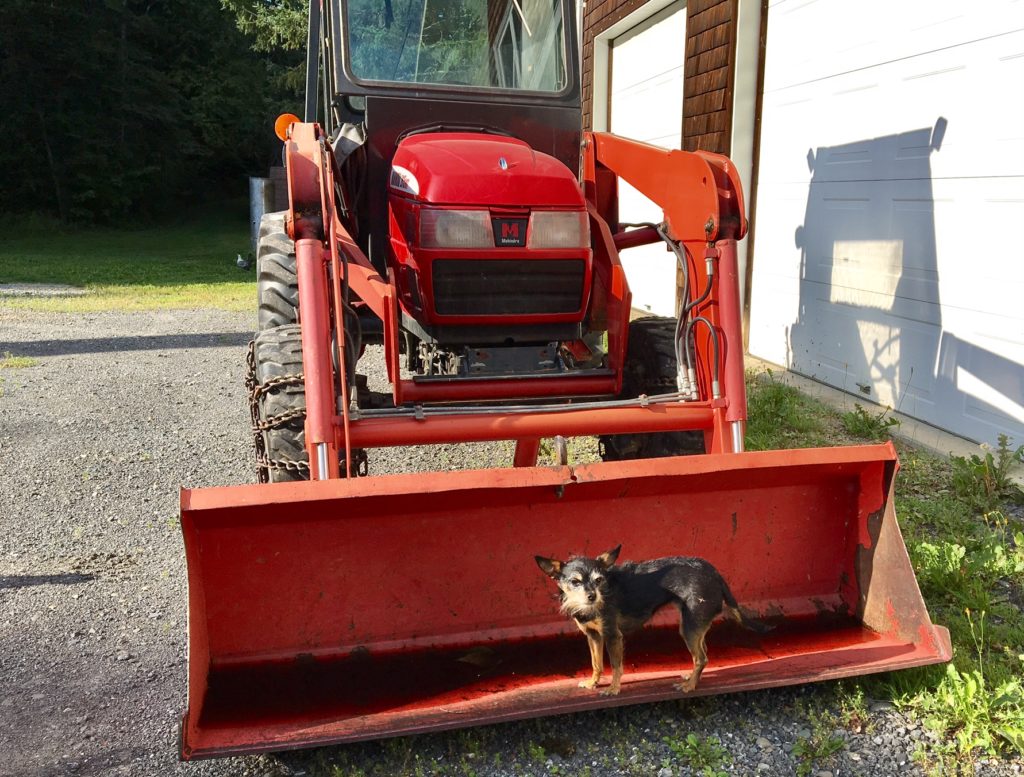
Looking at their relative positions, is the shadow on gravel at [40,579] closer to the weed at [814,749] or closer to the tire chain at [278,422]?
the tire chain at [278,422]

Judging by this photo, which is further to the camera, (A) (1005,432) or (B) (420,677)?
(A) (1005,432)

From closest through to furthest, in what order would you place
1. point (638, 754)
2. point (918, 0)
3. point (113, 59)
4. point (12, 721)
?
point (638, 754), point (12, 721), point (918, 0), point (113, 59)

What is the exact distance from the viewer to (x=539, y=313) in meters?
3.67

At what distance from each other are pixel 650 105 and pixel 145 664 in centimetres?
787

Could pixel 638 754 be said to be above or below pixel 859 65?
below

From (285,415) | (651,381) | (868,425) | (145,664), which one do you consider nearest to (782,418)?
(868,425)

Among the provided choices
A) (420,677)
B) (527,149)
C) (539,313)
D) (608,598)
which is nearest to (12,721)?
(420,677)

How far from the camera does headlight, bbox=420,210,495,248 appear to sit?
3441mm

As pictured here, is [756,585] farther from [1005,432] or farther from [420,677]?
[1005,432]

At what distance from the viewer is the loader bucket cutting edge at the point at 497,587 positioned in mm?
2400

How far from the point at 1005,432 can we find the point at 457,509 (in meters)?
3.36

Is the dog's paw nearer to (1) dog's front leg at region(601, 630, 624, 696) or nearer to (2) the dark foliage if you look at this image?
(1) dog's front leg at region(601, 630, 624, 696)

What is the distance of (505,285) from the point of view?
3586 millimetres

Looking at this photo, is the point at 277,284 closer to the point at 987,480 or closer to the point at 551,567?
the point at 551,567
